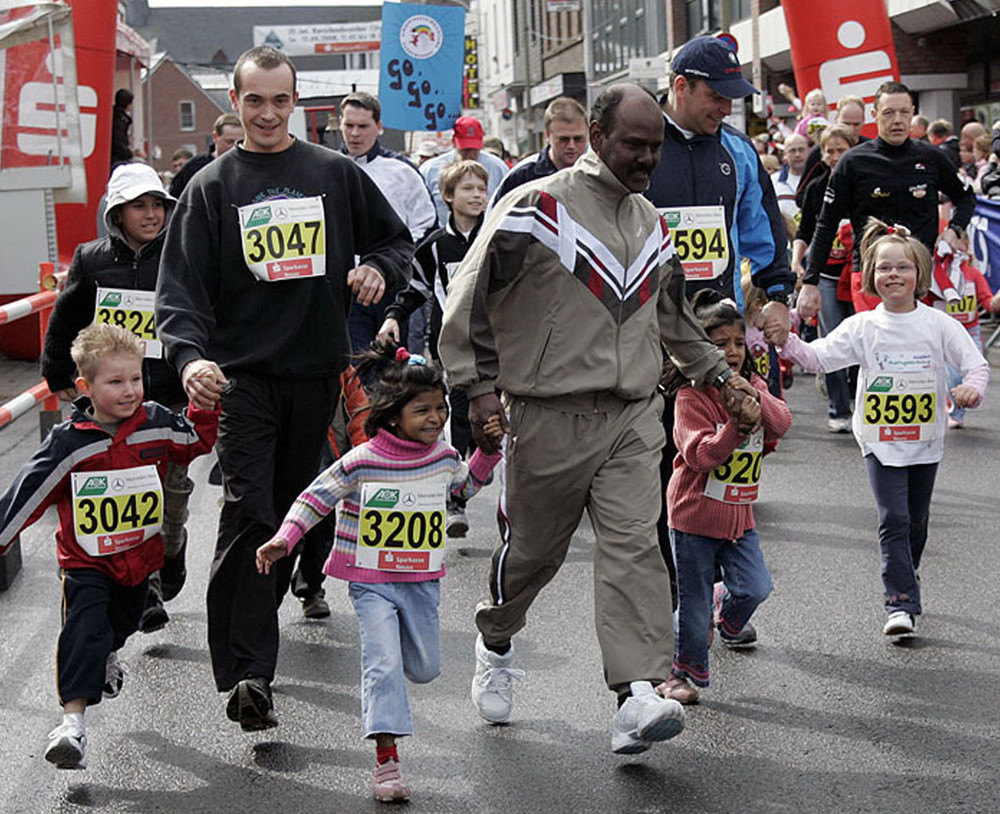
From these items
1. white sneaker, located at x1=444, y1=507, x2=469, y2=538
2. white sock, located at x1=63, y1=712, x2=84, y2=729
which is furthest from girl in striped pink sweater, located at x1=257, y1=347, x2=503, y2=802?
white sneaker, located at x1=444, y1=507, x2=469, y2=538

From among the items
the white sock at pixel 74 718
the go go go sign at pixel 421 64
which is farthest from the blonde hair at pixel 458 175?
the go go go sign at pixel 421 64

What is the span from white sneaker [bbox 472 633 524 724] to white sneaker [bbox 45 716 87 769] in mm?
1295

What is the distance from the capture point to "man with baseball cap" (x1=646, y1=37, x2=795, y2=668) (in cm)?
621

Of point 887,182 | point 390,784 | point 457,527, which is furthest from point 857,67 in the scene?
point 390,784

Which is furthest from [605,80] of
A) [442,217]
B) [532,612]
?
[532,612]

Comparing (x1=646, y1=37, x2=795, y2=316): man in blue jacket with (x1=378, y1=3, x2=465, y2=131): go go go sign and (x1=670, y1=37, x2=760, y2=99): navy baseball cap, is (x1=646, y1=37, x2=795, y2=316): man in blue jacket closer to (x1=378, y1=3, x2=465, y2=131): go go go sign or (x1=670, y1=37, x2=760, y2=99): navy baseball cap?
(x1=670, y1=37, x2=760, y2=99): navy baseball cap

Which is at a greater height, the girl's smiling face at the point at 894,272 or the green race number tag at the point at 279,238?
the green race number tag at the point at 279,238

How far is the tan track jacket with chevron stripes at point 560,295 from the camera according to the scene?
508cm

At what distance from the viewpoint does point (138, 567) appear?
18.4 feet

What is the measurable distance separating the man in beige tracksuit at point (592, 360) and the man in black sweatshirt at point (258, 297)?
624 mm

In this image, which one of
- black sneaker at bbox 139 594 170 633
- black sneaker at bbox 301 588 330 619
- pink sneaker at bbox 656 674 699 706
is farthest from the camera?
black sneaker at bbox 301 588 330 619

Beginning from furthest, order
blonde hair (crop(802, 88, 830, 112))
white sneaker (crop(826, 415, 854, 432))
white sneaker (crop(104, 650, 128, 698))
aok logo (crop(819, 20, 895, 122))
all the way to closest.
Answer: blonde hair (crop(802, 88, 830, 112)) < aok logo (crop(819, 20, 895, 122)) < white sneaker (crop(826, 415, 854, 432)) < white sneaker (crop(104, 650, 128, 698))

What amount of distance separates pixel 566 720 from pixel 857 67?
9732mm

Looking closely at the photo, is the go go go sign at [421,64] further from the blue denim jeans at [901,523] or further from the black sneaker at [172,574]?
the blue denim jeans at [901,523]
